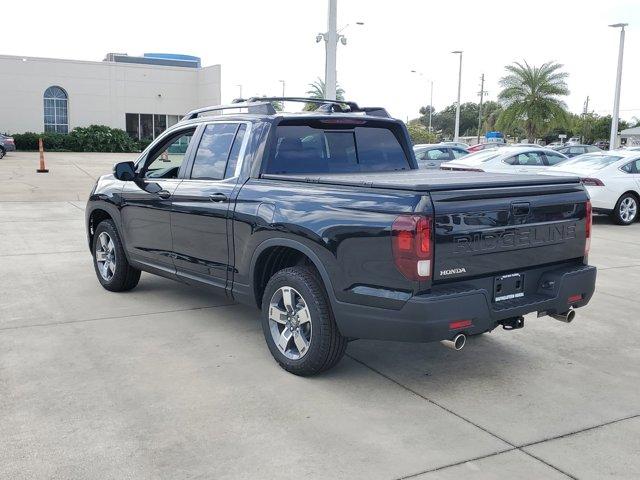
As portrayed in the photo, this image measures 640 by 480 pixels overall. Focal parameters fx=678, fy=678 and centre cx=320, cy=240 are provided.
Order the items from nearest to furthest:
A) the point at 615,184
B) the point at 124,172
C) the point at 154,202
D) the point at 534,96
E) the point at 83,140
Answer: the point at 154,202 → the point at 124,172 → the point at 615,184 → the point at 534,96 → the point at 83,140

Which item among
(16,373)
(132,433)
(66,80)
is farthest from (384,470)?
(66,80)

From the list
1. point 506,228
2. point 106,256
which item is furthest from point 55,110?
point 506,228

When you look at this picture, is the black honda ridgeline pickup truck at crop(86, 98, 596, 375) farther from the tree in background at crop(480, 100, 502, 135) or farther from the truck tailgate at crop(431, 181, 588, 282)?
the tree in background at crop(480, 100, 502, 135)

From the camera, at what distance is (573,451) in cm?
369

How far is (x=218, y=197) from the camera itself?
5363mm

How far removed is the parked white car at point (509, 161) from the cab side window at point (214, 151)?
1106 cm

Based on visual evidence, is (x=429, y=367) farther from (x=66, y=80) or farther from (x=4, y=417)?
(x=66, y=80)

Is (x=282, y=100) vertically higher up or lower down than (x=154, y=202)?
higher up

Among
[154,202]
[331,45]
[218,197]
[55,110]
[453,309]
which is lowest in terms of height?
[453,309]

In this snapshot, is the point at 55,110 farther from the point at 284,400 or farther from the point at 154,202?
the point at 284,400

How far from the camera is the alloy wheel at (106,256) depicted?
7133mm

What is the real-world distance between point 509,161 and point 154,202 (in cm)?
1227

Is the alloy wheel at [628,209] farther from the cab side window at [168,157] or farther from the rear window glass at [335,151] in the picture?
the cab side window at [168,157]

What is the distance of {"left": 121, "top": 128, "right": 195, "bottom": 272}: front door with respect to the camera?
6.09 meters
